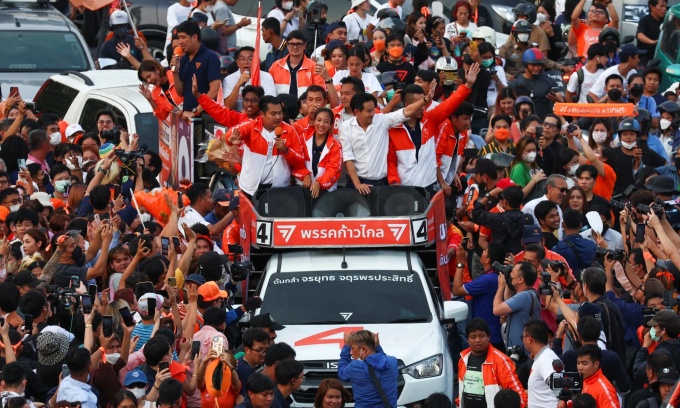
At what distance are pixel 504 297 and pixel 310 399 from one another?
2043 millimetres

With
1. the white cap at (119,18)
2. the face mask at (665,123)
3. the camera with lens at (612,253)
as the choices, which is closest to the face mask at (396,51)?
the face mask at (665,123)

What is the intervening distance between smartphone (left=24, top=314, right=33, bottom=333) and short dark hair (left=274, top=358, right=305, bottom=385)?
203cm

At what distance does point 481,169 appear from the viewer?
59.6ft

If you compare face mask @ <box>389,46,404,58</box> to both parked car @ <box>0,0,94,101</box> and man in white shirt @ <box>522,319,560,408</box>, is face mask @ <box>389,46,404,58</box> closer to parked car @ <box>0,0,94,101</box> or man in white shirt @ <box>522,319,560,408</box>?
parked car @ <box>0,0,94,101</box>

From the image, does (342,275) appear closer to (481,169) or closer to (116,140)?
(481,169)

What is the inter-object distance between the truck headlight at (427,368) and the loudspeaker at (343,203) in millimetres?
2211

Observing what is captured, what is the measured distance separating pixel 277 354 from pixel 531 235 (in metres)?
3.64

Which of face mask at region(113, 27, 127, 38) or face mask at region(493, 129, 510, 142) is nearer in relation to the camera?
face mask at region(493, 129, 510, 142)

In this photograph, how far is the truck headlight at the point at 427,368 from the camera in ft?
48.2

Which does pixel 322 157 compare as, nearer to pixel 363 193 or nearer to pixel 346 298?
pixel 363 193

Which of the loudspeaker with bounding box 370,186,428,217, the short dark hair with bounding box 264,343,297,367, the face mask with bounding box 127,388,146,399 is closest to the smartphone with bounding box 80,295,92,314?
the face mask with bounding box 127,388,146,399

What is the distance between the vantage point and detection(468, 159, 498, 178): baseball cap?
715 inches

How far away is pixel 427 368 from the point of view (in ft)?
48.4

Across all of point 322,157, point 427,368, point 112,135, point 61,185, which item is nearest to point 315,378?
point 427,368
